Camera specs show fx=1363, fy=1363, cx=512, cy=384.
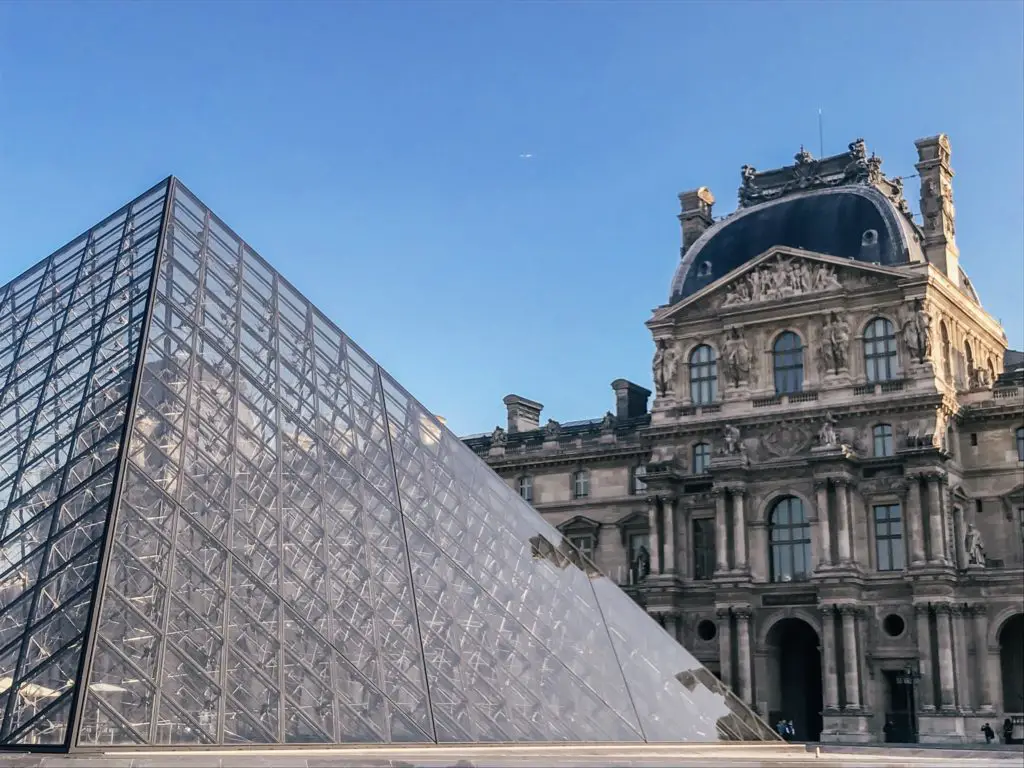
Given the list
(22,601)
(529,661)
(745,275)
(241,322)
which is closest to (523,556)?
(529,661)

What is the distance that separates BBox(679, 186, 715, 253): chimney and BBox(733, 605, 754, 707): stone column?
43.6 ft

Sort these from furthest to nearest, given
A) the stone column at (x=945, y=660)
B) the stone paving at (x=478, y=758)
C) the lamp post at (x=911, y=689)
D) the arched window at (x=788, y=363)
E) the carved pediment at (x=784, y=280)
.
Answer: the arched window at (x=788, y=363)
the carved pediment at (x=784, y=280)
the lamp post at (x=911, y=689)
the stone column at (x=945, y=660)
the stone paving at (x=478, y=758)

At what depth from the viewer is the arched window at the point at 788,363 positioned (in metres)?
42.2

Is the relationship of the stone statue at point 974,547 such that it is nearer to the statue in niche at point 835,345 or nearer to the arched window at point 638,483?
the statue in niche at point 835,345

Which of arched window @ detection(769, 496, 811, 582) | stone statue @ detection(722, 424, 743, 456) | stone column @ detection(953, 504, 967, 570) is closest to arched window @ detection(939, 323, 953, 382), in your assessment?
stone column @ detection(953, 504, 967, 570)

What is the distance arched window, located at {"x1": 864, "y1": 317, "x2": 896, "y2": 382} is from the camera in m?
40.6

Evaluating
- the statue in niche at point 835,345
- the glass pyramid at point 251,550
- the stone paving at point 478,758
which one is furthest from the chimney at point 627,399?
the stone paving at point 478,758

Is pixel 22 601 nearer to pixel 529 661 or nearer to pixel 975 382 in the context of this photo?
→ pixel 529 661

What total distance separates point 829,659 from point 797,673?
344cm

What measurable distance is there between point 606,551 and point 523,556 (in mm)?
22424

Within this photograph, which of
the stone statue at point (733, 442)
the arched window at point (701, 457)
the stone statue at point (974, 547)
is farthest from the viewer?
the arched window at point (701, 457)

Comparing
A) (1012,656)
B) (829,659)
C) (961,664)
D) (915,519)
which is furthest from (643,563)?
(1012,656)

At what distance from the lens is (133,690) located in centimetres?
1543

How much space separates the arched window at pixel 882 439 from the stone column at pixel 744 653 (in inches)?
238
